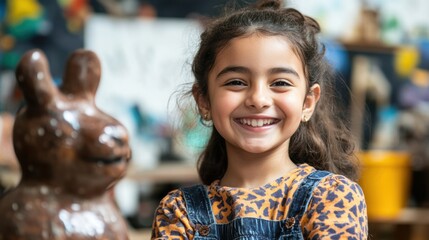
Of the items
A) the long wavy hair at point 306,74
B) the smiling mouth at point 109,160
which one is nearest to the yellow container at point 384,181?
the long wavy hair at point 306,74

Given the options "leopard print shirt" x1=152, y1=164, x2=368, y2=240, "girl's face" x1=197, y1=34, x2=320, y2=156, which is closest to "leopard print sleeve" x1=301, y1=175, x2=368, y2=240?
"leopard print shirt" x1=152, y1=164, x2=368, y2=240

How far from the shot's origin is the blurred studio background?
10.2 feet

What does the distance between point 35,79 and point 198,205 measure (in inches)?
17.1

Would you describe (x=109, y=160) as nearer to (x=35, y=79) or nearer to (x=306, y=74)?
(x=35, y=79)

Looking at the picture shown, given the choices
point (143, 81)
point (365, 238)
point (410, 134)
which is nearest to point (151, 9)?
point (143, 81)

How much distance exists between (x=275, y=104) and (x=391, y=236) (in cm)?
294

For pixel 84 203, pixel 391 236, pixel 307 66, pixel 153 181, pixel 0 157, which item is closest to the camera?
pixel 84 203

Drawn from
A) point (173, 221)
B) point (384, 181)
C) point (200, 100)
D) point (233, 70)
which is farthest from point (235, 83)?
point (384, 181)

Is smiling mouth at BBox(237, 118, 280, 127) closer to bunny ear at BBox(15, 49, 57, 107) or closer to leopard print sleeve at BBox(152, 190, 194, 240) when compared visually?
leopard print sleeve at BBox(152, 190, 194, 240)

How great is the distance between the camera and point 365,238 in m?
0.94

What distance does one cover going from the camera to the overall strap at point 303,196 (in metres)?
0.97

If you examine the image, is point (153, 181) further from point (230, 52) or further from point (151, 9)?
point (230, 52)

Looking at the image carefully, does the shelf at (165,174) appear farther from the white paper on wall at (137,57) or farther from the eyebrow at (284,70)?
the eyebrow at (284,70)

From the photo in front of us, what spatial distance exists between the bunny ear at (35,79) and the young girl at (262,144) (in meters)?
0.37
